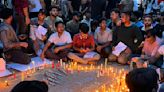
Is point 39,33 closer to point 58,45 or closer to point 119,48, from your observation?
point 58,45

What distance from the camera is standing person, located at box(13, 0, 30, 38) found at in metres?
8.24

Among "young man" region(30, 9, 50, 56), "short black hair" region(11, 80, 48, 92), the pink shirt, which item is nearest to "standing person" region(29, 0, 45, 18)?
"young man" region(30, 9, 50, 56)

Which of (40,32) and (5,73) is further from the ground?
(40,32)

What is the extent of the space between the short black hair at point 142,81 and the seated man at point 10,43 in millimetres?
4669

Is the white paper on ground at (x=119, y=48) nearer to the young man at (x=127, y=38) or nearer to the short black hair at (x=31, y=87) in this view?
the young man at (x=127, y=38)

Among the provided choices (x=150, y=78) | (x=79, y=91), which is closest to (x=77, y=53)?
(x=79, y=91)

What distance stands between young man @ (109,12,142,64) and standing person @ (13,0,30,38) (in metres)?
2.01

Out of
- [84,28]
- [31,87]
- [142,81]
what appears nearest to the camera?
[31,87]

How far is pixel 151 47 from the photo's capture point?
7039 mm

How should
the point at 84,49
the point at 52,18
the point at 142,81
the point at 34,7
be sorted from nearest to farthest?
the point at 142,81, the point at 84,49, the point at 52,18, the point at 34,7

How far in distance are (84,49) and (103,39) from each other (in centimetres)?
62

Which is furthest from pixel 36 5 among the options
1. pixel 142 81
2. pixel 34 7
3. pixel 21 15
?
pixel 142 81

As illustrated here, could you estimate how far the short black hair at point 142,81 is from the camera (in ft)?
9.18

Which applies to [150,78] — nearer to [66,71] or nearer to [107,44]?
[66,71]
